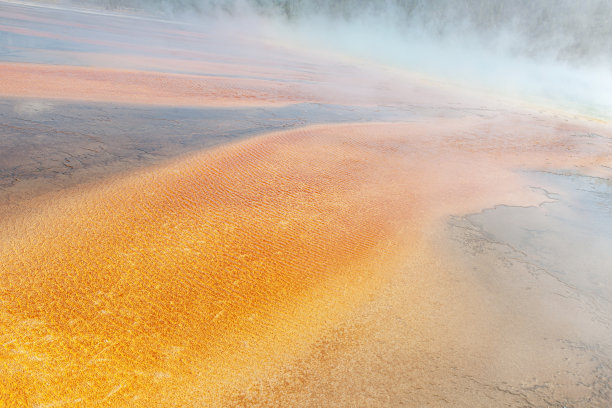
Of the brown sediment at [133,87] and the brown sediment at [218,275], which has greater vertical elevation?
the brown sediment at [133,87]

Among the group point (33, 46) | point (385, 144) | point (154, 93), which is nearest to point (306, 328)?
point (385, 144)

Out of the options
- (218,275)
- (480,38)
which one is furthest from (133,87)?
(480,38)

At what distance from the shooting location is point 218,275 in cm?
293

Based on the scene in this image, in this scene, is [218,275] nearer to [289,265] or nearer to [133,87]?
[289,265]

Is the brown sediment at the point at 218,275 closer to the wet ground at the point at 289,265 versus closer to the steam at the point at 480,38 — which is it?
the wet ground at the point at 289,265

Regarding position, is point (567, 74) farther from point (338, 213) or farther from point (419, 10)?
point (338, 213)

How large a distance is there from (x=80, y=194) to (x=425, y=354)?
3302 millimetres

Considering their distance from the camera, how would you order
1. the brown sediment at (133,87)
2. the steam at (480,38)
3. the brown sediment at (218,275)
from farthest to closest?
1. the steam at (480,38)
2. the brown sediment at (133,87)
3. the brown sediment at (218,275)

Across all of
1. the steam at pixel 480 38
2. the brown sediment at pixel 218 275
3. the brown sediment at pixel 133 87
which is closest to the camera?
the brown sediment at pixel 218 275

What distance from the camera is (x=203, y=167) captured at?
4848 millimetres

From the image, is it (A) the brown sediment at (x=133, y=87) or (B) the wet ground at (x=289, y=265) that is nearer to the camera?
(B) the wet ground at (x=289, y=265)

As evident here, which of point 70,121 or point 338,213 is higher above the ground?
point 70,121

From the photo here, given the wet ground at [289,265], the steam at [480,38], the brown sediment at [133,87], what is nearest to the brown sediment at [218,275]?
the wet ground at [289,265]

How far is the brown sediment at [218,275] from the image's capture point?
210cm
